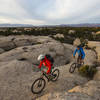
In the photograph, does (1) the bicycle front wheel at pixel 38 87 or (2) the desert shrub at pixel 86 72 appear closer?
(1) the bicycle front wheel at pixel 38 87

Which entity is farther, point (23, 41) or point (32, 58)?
point (23, 41)

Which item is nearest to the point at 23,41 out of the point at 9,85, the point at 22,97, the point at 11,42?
the point at 11,42

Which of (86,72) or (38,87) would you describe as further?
(86,72)

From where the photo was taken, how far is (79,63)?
30.6ft

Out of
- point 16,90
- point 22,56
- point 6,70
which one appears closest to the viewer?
point 16,90

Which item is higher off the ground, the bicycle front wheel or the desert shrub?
the bicycle front wheel

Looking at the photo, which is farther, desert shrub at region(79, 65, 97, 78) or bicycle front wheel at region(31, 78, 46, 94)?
desert shrub at region(79, 65, 97, 78)

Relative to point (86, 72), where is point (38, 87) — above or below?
above

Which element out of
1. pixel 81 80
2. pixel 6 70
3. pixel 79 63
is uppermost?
pixel 79 63

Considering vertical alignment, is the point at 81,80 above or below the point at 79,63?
below

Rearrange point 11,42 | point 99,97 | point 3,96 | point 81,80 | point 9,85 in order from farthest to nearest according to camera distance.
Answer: point 11,42 → point 81,80 → point 9,85 → point 3,96 → point 99,97

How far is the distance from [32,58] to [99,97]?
34.4ft

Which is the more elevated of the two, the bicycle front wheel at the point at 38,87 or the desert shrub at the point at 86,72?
the bicycle front wheel at the point at 38,87

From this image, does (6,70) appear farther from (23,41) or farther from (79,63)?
(23,41)
